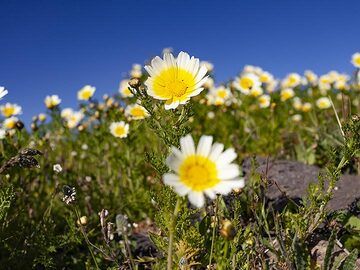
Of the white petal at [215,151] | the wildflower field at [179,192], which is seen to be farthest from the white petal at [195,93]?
the white petal at [215,151]

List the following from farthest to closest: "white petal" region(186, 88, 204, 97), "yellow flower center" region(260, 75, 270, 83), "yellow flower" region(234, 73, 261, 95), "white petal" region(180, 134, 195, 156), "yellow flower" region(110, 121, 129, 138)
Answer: "yellow flower center" region(260, 75, 270, 83), "yellow flower" region(234, 73, 261, 95), "yellow flower" region(110, 121, 129, 138), "white petal" region(186, 88, 204, 97), "white petal" region(180, 134, 195, 156)

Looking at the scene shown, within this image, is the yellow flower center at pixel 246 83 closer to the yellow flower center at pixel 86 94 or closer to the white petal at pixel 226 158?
the yellow flower center at pixel 86 94

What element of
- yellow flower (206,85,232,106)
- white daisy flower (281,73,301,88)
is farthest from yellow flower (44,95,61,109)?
white daisy flower (281,73,301,88)

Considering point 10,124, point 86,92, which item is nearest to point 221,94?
point 86,92

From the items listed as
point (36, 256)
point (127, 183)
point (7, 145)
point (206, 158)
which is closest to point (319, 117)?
point (127, 183)

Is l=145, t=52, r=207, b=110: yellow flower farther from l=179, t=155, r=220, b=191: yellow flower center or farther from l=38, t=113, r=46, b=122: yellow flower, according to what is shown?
l=38, t=113, r=46, b=122: yellow flower

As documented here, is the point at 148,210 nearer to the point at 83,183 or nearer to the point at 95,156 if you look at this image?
the point at 83,183
